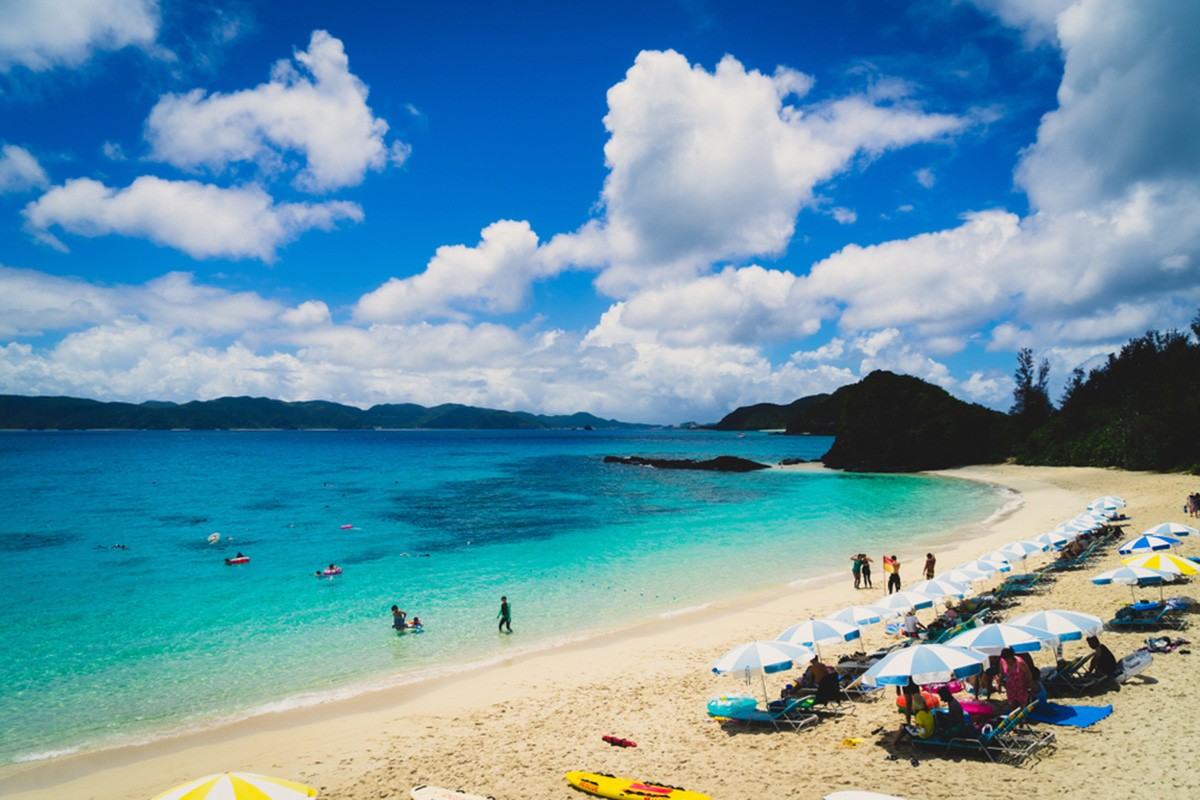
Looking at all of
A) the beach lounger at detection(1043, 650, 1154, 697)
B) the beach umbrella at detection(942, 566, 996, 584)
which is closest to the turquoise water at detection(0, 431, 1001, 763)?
the beach umbrella at detection(942, 566, 996, 584)

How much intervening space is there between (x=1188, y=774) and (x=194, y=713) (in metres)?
21.0

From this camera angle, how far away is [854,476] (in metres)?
83.9

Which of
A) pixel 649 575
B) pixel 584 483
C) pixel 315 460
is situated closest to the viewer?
pixel 649 575

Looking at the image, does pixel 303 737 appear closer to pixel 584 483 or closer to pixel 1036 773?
pixel 1036 773

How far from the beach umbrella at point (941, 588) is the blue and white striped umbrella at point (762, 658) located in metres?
6.84

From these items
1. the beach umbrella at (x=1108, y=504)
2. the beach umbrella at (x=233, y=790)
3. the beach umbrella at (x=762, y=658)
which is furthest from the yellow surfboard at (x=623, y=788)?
the beach umbrella at (x=1108, y=504)

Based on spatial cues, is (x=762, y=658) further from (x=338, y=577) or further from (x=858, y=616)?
→ (x=338, y=577)

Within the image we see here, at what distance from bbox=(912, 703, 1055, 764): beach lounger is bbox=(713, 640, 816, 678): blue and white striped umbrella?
2472 mm

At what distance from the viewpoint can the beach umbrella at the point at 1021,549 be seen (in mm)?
22109

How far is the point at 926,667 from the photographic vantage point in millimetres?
10727

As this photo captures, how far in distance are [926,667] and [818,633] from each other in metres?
3.17

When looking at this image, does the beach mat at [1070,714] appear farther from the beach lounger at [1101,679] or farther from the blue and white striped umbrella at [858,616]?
the blue and white striped umbrella at [858,616]

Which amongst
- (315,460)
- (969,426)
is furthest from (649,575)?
(315,460)

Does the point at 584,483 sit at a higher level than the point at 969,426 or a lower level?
lower
